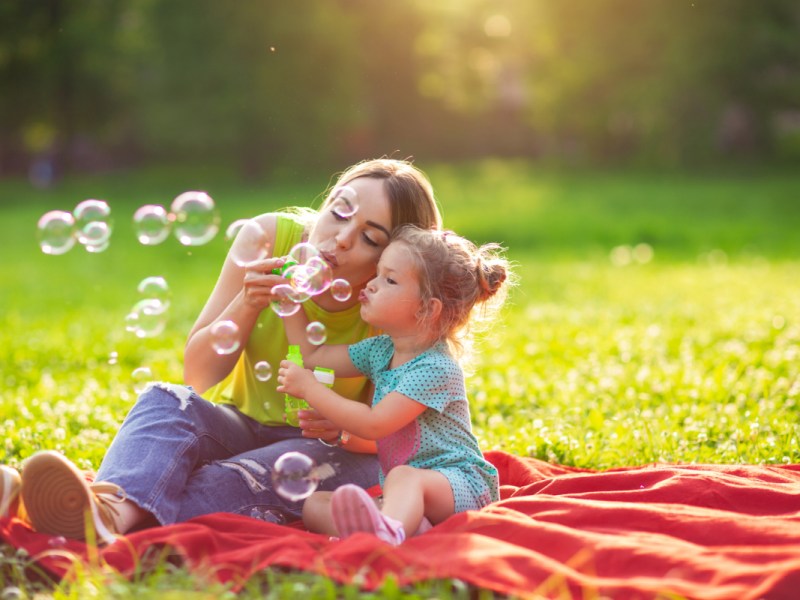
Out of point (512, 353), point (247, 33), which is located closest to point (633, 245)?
point (512, 353)

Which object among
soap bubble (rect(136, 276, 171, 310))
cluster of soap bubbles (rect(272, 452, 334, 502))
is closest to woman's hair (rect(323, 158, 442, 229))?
soap bubble (rect(136, 276, 171, 310))

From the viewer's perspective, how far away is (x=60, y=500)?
282cm

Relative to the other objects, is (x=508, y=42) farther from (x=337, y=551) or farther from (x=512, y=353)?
(x=337, y=551)

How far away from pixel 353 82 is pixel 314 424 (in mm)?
24466

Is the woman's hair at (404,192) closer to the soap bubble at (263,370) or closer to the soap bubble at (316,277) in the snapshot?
the soap bubble at (316,277)

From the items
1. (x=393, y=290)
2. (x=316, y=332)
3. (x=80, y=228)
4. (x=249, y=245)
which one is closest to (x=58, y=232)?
(x=80, y=228)

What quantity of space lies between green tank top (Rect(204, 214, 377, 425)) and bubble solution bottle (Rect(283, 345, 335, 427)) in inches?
5.7

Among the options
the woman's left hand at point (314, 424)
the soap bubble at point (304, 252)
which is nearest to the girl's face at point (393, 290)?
the soap bubble at point (304, 252)

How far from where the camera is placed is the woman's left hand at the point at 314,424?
10.4 feet

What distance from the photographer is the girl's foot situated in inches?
109

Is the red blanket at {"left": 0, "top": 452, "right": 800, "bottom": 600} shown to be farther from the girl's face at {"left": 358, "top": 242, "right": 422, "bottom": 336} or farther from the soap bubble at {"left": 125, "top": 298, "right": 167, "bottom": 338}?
the soap bubble at {"left": 125, "top": 298, "right": 167, "bottom": 338}

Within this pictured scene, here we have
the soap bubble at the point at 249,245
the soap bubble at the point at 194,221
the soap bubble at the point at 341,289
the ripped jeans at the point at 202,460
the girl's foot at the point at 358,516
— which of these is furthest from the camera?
the soap bubble at the point at 194,221

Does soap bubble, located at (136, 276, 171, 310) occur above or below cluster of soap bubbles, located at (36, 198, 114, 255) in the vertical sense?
below

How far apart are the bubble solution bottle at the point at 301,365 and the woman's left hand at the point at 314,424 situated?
9 cm
